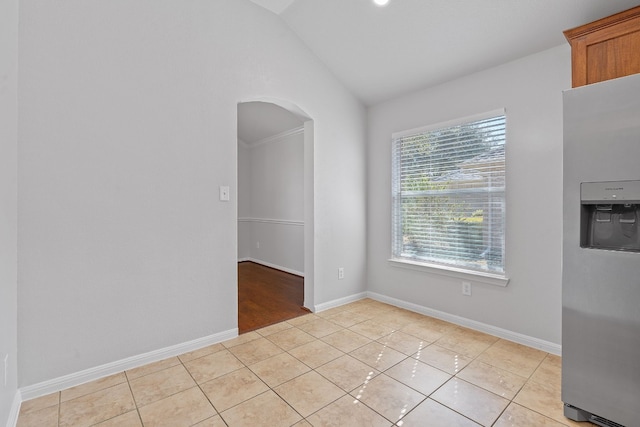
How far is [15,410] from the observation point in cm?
165

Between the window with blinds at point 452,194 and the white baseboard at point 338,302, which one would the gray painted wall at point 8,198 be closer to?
the white baseboard at point 338,302

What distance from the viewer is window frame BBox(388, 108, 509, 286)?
103 inches

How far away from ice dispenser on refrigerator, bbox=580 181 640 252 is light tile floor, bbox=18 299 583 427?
3.07 feet

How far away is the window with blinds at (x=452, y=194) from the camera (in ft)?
8.72

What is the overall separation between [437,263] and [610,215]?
5.23ft

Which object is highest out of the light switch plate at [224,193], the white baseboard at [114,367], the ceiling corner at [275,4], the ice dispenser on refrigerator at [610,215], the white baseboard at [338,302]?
the ceiling corner at [275,4]

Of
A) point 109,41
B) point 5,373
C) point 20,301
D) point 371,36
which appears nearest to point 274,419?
point 5,373

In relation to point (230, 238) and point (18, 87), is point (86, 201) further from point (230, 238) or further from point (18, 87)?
point (230, 238)

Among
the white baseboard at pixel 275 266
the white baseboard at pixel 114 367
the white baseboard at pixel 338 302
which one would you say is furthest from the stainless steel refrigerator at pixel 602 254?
the white baseboard at pixel 275 266

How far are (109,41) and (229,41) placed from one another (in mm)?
878

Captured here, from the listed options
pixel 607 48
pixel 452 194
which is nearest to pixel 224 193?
pixel 452 194

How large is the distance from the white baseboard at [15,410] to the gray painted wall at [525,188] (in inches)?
121

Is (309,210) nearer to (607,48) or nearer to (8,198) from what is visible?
(8,198)

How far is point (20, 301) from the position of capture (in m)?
1.77
